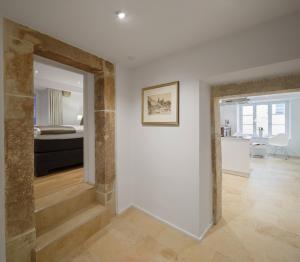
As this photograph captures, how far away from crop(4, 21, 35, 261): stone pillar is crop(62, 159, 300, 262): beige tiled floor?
57 cm

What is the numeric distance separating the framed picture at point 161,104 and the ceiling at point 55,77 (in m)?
1.81

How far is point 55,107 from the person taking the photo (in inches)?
214

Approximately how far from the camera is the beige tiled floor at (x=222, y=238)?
5.37 feet

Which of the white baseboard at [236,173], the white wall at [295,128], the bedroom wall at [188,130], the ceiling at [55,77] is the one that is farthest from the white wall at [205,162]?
the white wall at [295,128]

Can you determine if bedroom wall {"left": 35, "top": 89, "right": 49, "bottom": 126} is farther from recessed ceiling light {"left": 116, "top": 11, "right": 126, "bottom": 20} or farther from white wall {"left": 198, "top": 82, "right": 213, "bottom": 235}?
white wall {"left": 198, "top": 82, "right": 213, "bottom": 235}

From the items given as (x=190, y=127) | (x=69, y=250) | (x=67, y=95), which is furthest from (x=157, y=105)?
(x=67, y=95)

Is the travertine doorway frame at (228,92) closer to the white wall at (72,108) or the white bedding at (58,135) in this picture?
the white bedding at (58,135)

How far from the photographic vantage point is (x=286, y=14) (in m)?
1.29

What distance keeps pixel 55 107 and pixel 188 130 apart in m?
5.22

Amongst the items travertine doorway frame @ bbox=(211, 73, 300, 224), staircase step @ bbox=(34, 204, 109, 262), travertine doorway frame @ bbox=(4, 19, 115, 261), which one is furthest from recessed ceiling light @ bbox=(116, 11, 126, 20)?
staircase step @ bbox=(34, 204, 109, 262)

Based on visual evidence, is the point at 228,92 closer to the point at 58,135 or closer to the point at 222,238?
the point at 222,238

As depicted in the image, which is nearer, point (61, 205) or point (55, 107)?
point (61, 205)

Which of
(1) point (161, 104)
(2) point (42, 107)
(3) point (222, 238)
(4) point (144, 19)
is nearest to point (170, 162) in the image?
(1) point (161, 104)

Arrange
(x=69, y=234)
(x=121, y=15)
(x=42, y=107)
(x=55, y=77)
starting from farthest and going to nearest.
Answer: (x=42, y=107) < (x=55, y=77) < (x=69, y=234) < (x=121, y=15)
